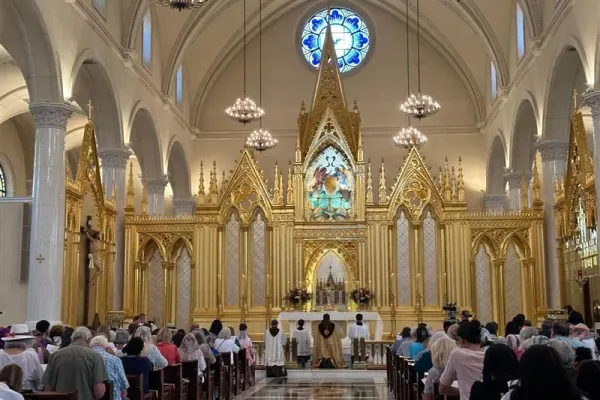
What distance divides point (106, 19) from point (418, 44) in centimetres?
1401

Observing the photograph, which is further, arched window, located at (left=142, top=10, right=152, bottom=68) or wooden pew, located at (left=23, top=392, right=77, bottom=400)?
arched window, located at (left=142, top=10, right=152, bottom=68)

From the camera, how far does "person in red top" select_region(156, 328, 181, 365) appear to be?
11.9m

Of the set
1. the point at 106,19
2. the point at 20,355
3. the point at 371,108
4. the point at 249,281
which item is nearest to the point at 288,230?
the point at 249,281

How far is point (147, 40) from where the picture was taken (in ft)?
90.0

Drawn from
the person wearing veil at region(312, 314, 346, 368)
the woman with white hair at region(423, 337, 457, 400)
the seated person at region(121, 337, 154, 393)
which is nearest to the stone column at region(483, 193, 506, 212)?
the person wearing veil at region(312, 314, 346, 368)

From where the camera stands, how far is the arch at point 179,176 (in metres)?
33.0

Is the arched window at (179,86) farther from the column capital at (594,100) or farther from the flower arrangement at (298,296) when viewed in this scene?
the column capital at (594,100)

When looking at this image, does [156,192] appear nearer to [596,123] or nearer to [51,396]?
[596,123]

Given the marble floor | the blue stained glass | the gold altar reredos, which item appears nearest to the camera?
the marble floor

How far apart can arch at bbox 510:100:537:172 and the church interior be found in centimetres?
10

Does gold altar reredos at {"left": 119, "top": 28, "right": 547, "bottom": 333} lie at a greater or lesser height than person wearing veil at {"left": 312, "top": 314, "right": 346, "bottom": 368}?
greater

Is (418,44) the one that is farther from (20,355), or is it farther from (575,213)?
(20,355)

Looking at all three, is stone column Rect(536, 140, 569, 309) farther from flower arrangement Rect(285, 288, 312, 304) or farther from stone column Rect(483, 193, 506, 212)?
stone column Rect(483, 193, 506, 212)

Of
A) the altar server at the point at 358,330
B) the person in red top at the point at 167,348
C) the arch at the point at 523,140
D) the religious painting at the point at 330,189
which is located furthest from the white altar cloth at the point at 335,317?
the person in red top at the point at 167,348
